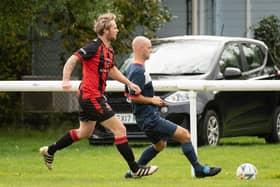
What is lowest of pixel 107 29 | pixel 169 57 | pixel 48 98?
pixel 48 98

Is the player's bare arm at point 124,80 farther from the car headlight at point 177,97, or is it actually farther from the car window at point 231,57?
the car window at point 231,57

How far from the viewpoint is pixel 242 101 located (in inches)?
667

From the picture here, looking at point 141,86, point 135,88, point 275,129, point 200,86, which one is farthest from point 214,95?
point 135,88

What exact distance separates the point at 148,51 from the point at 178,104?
484cm

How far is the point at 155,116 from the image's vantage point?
11.1 m

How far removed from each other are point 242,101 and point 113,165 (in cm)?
403

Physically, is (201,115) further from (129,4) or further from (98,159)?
(129,4)

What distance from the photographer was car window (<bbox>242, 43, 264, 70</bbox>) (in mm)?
17584

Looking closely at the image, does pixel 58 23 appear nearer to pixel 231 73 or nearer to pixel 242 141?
pixel 242 141

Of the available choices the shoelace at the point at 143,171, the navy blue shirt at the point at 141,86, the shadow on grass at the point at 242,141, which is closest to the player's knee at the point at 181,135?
the navy blue shirt at the point at 141,86

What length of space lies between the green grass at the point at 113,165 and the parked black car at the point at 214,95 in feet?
0.99

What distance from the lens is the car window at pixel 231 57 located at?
55.2 feet

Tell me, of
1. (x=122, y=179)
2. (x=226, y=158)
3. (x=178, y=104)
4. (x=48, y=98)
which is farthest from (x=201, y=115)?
(x=48, y=98)

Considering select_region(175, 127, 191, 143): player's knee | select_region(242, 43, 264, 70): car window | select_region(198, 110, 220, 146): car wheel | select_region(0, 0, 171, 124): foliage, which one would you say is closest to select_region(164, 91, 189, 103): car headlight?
select_region(198, 110, 220, 146): car wheel
